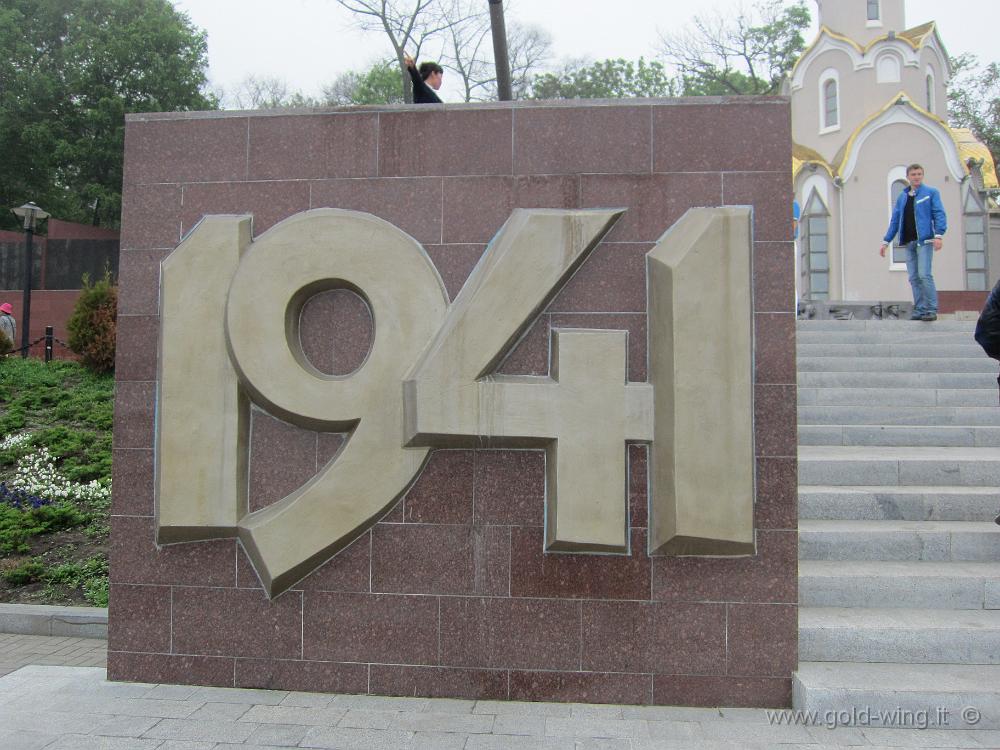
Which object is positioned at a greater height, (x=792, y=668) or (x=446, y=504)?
(x=446, y=504)

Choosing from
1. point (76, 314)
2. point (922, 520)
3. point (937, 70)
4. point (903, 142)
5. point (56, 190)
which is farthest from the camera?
point (56, 190)

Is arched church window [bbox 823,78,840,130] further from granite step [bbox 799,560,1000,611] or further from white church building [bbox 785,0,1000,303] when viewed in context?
granite step [bbox 799,560,1000,611]

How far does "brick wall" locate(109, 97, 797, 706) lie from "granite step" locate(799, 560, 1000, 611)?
1.88 feet

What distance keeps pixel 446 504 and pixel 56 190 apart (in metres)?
30.2

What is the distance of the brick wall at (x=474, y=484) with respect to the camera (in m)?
4.33

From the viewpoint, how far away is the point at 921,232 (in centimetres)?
976

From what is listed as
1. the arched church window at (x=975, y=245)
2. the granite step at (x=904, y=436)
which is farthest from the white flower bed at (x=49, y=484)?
the arched church window at (x=975, y=245)

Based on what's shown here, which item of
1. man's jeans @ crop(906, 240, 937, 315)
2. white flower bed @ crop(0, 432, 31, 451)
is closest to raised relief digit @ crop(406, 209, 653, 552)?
white flower bed @ crop(0, 432, 31, 451)

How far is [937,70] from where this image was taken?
2567 centimetres

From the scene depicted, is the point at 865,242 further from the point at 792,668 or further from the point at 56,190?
the point at 56,190

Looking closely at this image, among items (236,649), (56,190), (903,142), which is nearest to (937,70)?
(903,142)

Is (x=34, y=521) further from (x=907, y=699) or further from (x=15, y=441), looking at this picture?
(x=907, y=699)

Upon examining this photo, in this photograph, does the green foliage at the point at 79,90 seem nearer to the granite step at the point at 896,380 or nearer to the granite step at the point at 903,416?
the granite step at the point at 896,380

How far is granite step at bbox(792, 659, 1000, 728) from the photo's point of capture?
12.7 feet
